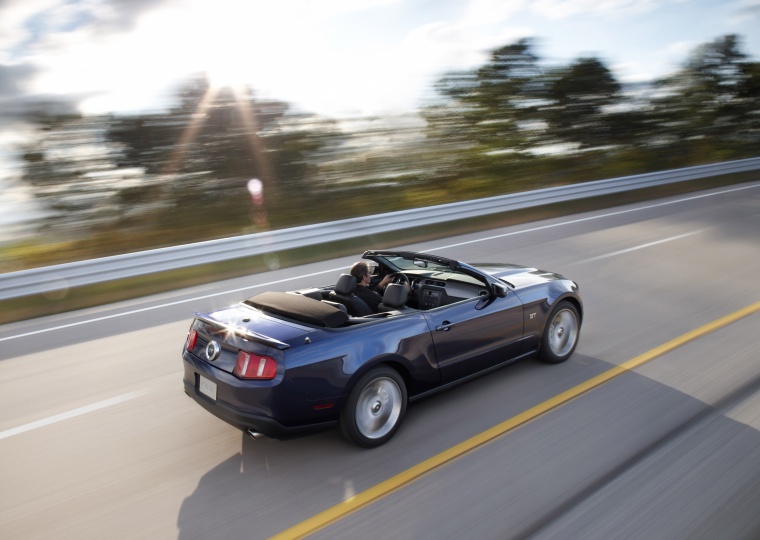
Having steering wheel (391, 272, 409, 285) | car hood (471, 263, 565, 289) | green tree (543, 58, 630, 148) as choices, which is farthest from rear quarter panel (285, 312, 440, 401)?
green tree (543, 58, 630, 148)

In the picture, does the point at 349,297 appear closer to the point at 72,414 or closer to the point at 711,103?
the point at 72,414

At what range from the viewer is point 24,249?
13.0 m

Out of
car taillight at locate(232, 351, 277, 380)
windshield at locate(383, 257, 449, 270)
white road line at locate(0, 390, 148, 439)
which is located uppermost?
windshield at locate(383, 257, 449, 270)

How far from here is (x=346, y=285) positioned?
16.3ft

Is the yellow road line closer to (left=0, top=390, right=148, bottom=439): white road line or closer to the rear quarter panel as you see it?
the rear quarter panel

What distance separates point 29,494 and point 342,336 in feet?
7.44

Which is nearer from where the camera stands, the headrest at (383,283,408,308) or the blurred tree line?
the headrest at (383,283,408,308)

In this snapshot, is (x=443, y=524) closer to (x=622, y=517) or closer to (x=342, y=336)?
(x=622, y=517)

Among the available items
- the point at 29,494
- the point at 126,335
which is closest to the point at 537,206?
the point at 126,335

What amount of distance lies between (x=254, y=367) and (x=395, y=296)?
135cm

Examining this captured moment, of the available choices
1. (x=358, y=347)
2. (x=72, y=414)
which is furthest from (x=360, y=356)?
(x=72, y=414)

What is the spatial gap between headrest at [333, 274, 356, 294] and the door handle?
0.84 meters

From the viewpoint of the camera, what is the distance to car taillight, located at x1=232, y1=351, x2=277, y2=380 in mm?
3803

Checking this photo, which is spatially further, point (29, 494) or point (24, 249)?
point (24, 249)
